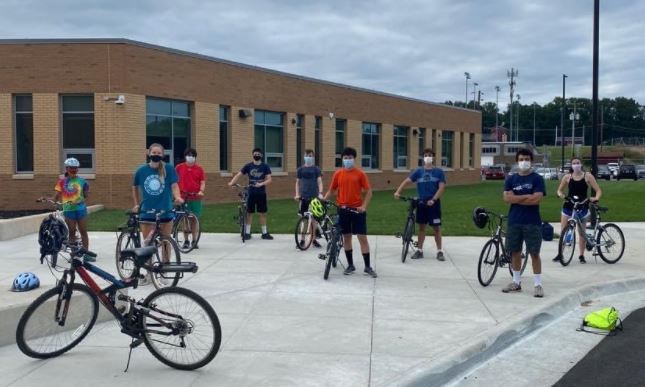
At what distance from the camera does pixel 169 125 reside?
23.9m

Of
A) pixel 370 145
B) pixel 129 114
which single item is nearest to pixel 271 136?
pixel 129 114

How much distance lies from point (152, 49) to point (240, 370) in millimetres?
19069

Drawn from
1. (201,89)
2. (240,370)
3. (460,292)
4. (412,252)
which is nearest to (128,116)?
(201,89)

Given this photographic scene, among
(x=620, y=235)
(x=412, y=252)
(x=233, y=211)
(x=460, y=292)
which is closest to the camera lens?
(x=460, y=292)

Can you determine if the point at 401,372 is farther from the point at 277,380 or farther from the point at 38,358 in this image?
the point at 38,358

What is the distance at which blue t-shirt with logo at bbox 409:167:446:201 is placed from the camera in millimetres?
11164

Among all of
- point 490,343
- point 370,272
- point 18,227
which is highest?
point 18,227

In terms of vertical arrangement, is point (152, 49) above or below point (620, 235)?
above

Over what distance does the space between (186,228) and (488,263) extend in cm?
559

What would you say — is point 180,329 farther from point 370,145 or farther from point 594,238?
point 370,145

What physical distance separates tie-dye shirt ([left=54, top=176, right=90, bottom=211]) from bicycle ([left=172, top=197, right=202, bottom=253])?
1630 mm

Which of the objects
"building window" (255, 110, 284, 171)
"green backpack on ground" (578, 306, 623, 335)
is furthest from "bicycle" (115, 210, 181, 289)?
"building window" (255, 110, 284, 171)

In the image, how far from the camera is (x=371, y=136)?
37.3 meters

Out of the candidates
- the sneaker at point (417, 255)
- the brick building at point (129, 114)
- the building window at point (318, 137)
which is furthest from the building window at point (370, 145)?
the sneaker at point (417, 255)
